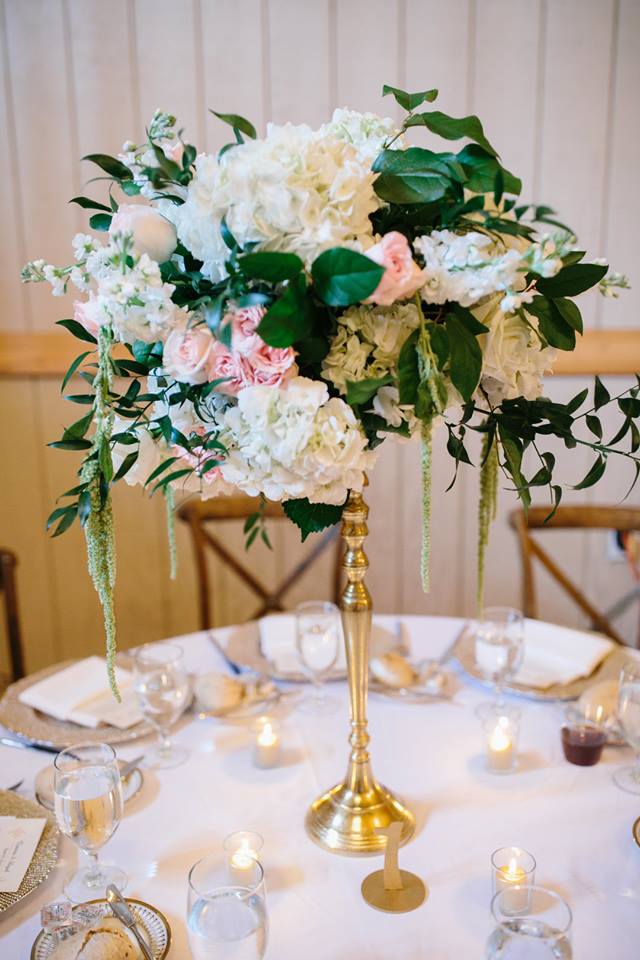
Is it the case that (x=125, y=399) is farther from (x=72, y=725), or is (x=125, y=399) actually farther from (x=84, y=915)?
(x=72, y=725)

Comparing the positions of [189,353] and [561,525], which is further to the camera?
[561,525]

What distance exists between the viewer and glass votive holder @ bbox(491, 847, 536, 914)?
88 centimetres

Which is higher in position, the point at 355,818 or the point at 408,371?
the point at 408,371

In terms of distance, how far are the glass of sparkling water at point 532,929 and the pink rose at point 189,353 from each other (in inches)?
25.0

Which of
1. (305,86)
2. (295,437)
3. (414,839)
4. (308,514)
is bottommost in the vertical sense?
(414,839)

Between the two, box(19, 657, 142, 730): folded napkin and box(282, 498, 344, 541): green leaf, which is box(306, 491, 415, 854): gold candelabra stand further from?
box(19, 657, 142, 730): folded napkin

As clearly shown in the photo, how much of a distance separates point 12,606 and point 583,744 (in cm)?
140

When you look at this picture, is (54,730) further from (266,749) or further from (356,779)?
(356,779)

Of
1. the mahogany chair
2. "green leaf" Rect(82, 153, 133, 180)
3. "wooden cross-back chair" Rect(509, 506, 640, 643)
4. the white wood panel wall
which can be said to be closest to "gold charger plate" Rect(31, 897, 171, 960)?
"green leaf" Rect(82, 153, 133, 180)

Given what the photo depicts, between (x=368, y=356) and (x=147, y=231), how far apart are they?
0.27 metres

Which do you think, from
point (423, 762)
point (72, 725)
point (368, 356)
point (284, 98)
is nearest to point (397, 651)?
point (423, 762)

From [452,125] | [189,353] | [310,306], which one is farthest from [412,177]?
[189,353]

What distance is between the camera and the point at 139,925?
955 millimetres

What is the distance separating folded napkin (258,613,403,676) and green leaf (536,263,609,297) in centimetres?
82
